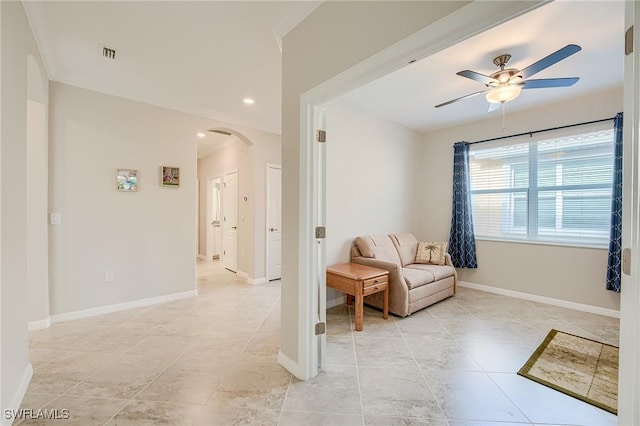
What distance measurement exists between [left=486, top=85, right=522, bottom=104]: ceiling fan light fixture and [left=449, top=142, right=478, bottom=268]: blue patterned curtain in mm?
1767

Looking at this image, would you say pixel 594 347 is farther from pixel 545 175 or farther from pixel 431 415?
pixel 545 175

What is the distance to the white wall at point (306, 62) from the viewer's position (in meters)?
1.44

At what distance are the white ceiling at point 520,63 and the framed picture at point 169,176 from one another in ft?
8.31

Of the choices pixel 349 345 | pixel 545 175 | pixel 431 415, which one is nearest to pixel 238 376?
pixel 349 345

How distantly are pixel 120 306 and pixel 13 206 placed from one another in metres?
2.10

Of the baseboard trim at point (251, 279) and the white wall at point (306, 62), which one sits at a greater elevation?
the white wall at point (306, 62)

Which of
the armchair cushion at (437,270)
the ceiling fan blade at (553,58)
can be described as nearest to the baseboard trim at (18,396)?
the armchair cushion at (437,270)

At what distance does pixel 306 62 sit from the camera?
6.38ft

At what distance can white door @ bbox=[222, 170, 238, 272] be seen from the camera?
5277mm

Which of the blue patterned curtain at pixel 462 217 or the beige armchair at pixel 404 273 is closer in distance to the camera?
the beige armchair at pixel 404 273

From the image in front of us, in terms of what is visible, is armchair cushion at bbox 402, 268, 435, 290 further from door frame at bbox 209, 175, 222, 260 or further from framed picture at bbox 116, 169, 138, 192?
door frame at bbox 209, 175, 222, 260

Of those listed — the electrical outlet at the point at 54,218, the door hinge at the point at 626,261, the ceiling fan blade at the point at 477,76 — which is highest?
the ceiling fan blade at the point at 477,76

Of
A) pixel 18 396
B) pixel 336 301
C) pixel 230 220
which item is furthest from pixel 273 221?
pixel 18 396

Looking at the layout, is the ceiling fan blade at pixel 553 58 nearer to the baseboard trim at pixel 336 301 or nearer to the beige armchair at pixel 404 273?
the beige armchair at pixel 404 273
